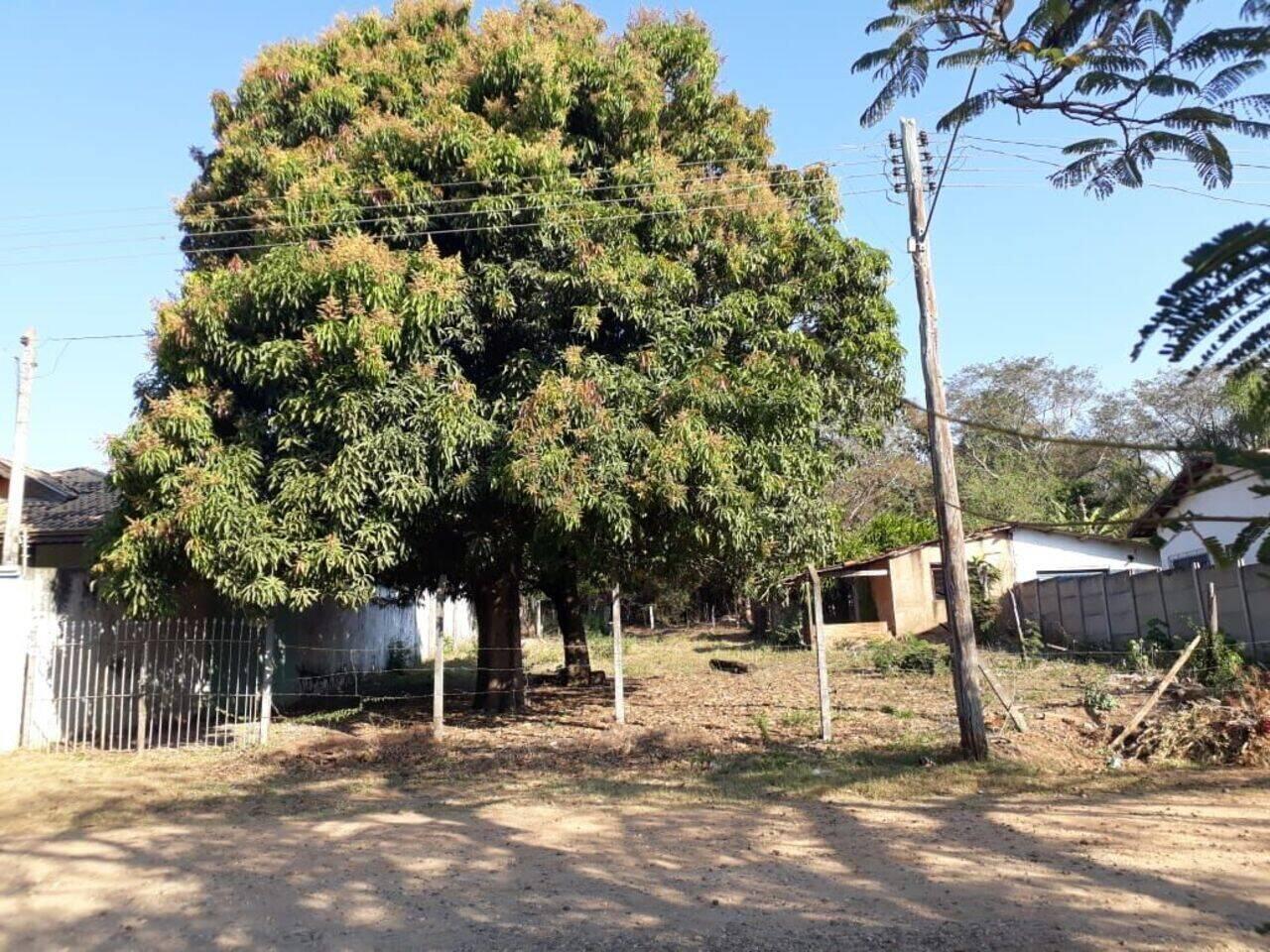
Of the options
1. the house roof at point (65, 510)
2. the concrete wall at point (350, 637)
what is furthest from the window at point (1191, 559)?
the house roof at point (65, 510)

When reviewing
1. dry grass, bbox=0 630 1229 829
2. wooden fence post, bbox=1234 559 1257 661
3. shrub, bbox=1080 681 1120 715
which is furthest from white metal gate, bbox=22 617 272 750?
wooden fence post, bbox=1234 559 1257 661

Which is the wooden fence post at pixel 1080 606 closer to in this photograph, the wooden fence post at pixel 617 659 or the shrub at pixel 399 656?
the wooden fence post at pixel 617 659

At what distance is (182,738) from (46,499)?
335 inches

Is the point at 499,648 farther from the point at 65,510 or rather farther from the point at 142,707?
the point at 65,510

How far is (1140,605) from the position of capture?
18.9 metres

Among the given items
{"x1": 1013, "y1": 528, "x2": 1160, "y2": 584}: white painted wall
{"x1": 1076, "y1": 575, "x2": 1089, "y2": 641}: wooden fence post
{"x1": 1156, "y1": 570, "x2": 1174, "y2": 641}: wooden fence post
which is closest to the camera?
{"x1": 1156, "y1": 570, "x2": 1174, "y2": 641}: wooden fence post

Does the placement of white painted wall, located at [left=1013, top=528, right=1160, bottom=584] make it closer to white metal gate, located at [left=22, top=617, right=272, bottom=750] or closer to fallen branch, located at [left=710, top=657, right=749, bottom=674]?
fallen branch, located at [left=710, top=657, right=749, bottom=674]

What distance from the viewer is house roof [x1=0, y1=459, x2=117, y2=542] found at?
15.8 meters

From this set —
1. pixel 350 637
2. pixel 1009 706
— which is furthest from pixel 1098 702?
pixel 350 637

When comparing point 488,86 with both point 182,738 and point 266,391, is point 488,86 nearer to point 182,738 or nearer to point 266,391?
point 266,391

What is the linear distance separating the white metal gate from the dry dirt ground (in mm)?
684

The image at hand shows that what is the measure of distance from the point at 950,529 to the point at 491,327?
5.81 m

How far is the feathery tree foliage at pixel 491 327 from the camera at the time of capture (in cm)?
1028

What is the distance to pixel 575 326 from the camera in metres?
11.4
